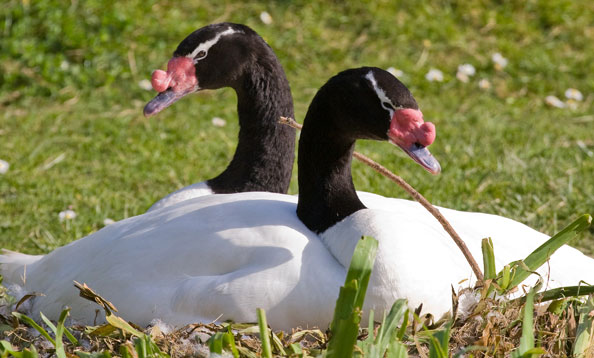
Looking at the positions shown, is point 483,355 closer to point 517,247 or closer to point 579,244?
point 517,247

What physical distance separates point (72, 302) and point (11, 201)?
1834 mm

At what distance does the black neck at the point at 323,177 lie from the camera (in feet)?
8.82

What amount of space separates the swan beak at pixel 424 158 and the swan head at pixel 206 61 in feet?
3.82

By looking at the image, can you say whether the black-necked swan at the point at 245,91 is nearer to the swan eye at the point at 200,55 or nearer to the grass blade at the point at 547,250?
the swan eye at the point at 200,55

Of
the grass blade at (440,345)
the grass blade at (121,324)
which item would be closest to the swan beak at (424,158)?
the grass blade at (440,345)

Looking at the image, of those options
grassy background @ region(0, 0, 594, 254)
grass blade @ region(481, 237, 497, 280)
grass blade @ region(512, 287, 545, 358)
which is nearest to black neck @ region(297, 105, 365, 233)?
grass blade @ region(481, 237, 497, 280)

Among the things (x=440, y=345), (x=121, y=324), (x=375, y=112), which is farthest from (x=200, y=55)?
(x=440, y=345)

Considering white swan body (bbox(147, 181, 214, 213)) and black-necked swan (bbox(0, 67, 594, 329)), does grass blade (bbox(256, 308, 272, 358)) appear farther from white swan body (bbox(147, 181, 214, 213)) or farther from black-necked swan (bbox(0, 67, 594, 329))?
white swan body (bbox(147, 181, 214, 213))

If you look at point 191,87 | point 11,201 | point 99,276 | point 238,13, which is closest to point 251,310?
point 99,276

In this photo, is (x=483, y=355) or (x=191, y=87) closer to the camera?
(x=483, y=355)

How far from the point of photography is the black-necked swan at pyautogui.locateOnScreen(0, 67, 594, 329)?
2393 mm

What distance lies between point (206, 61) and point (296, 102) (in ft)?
8.18

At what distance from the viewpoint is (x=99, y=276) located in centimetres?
267

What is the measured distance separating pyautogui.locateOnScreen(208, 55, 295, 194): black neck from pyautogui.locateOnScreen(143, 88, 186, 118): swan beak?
12.1 inches
